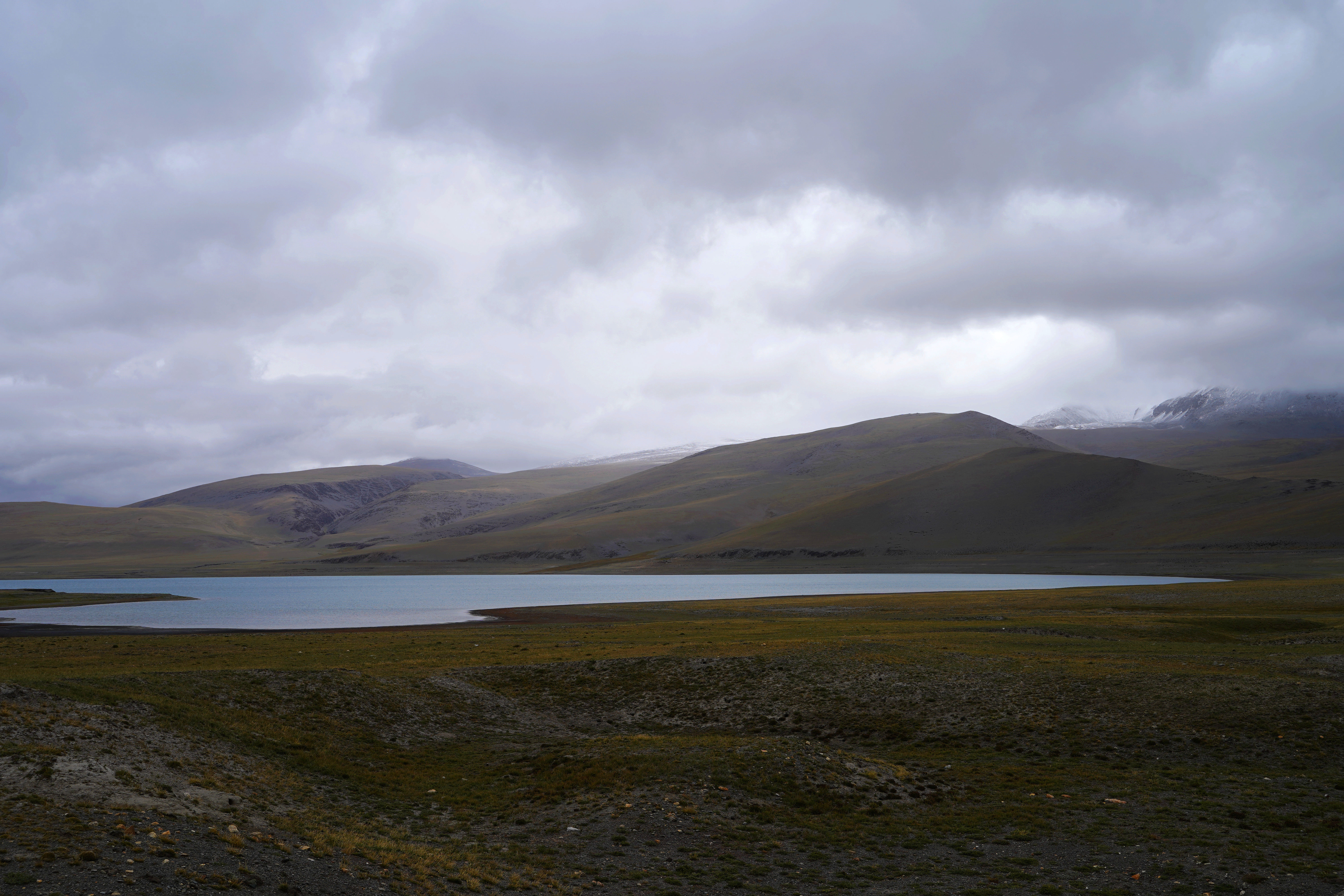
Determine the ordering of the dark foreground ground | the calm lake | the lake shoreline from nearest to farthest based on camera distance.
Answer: the dark foreground ground → the lake shoreline → the calm lake

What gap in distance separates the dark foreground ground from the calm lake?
4820 centimetres

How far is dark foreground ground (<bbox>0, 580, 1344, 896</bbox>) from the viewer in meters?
15.5

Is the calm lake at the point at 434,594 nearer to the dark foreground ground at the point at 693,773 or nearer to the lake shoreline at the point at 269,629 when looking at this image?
the lake shoreline at the point at 269,629

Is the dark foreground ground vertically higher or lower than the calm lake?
higher

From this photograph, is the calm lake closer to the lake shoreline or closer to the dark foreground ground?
the lake shoreline

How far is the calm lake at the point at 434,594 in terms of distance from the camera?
8556 cm

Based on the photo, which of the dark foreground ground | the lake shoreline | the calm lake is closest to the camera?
the dark foreground ground

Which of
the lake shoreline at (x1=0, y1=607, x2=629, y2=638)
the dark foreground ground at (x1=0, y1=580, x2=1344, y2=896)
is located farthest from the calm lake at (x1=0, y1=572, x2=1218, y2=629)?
the dark foreground ground at (x1=0, y1=580, x2=1344, y2=896)

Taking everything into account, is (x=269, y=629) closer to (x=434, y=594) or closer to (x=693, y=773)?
(x=693, y=773)

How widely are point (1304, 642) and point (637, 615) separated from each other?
53.6 meters

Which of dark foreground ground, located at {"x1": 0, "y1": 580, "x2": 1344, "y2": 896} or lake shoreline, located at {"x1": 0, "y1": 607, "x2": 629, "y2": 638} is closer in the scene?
dark foreground ground, located at {"x1": 0, "y1": 580, "x2": 1344, "y2": 896}

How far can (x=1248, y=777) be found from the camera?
2211 cm

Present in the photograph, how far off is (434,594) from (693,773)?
127773mm

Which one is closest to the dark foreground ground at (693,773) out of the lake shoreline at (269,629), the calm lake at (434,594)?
the lake shoreline at (269,629)
